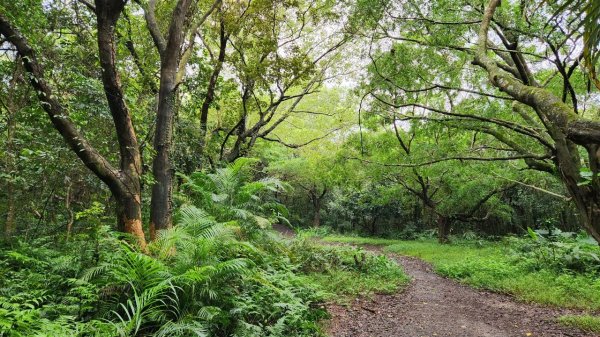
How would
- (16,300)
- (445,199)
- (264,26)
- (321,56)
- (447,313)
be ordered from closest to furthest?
(16,300)
(447,313)
(264,26)
(321,56)
(445,199)

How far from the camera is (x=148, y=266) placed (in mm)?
3893

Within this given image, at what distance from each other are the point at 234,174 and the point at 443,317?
5.18 m

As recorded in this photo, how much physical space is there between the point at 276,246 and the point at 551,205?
56.5 ft

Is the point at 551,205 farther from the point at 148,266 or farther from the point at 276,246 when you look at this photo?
the point at 148,266

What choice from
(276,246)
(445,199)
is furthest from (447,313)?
(445,199)

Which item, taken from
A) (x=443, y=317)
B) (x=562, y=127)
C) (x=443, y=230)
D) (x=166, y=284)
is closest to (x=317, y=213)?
(x=443, y=230)

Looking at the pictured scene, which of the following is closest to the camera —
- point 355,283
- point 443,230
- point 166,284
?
point 166,284

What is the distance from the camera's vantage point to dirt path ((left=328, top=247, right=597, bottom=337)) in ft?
15.9

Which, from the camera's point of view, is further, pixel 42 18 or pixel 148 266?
pixel 42 18

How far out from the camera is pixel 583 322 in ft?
16.5

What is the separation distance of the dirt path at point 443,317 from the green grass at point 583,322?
15 cm

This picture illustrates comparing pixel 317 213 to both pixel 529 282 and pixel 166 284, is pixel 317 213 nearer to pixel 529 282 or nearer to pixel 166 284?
pixel 529 282

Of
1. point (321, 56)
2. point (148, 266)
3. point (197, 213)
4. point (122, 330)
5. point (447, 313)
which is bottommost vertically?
point (447, 313)

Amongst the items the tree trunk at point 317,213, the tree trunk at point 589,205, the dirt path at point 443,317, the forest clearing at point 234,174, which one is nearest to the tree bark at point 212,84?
the forest clearing at point 234,174
